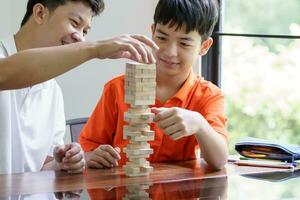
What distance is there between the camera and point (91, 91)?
127 inches

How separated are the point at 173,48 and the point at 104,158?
0.41 metres

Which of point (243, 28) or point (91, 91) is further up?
point (243, 28)

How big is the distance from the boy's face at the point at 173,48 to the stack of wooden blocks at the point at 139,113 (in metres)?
0.33

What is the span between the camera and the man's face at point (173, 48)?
1738 mm

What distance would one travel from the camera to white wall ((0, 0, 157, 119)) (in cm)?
319

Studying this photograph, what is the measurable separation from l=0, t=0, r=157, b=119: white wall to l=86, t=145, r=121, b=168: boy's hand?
5.26 feet

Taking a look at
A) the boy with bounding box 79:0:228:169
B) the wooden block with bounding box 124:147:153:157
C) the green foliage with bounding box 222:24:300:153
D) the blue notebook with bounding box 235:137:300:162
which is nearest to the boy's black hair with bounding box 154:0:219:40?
the boy with bounding box 79:0:228:169

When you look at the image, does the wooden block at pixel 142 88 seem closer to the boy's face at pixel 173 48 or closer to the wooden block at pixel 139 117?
the wooden block at pixel 139 117

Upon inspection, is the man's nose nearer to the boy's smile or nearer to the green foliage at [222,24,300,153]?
the boy's smile

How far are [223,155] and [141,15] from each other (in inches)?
69.6

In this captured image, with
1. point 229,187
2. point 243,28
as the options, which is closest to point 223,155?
point 229,187

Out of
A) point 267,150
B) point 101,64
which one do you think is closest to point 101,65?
point 101,64

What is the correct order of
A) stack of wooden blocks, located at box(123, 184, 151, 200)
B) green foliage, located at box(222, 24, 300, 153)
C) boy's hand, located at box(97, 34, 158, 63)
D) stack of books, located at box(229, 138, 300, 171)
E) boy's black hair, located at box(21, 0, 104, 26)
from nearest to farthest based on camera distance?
stack of wooden blocks, located at box(123, 184, 151, 200) → boy's hand, located at box(97, 34, 158, 63) → stack of books, located at box(229, 138, 300, 171) → boy's black hair, located at box(21, 0, 104, 26) → green foliage, located at box(222, 24, 300, 153)

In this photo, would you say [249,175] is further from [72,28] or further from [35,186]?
[72,28]
